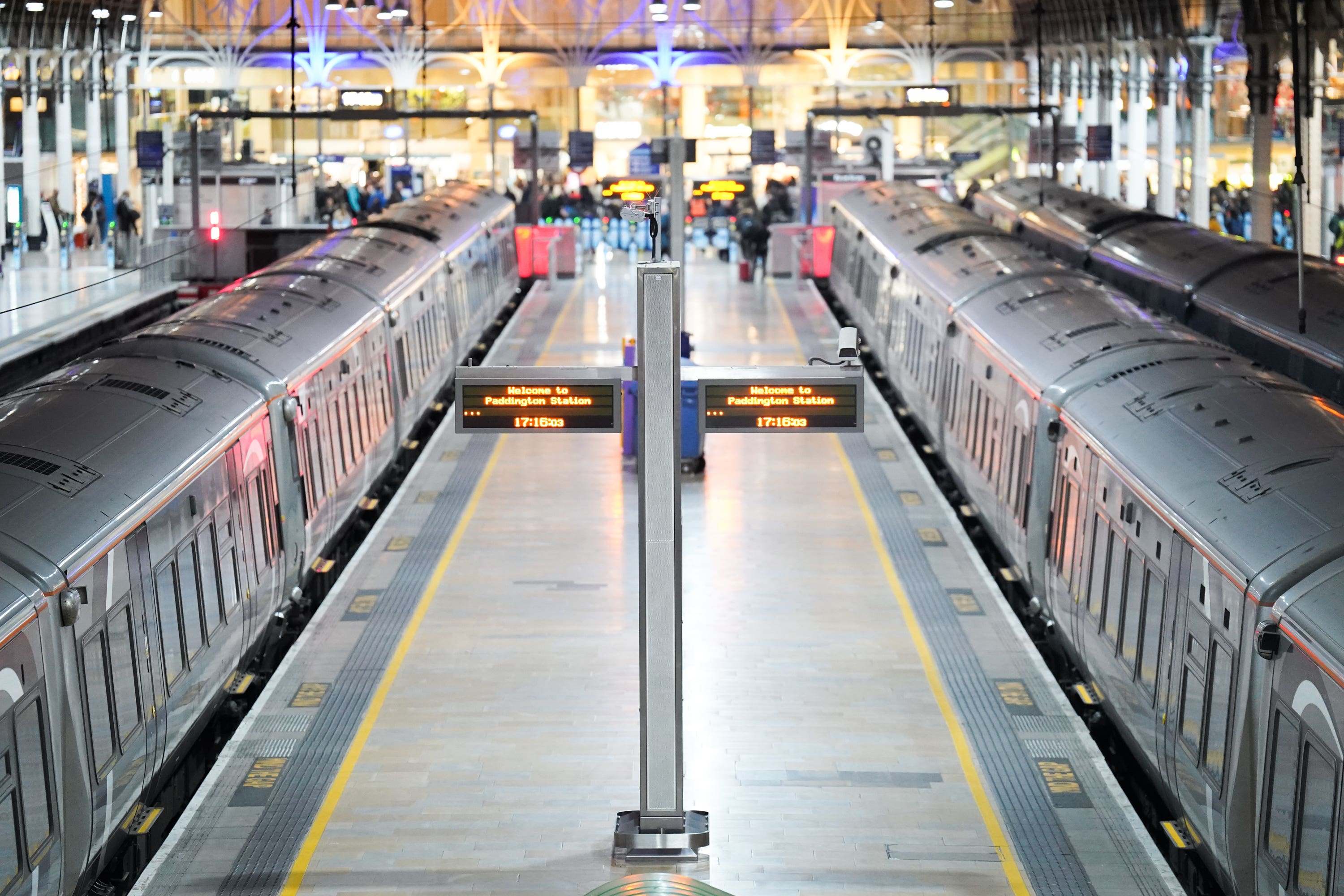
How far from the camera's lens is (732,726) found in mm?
13344

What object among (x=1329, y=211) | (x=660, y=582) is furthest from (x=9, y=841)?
(x=1329, y=211)

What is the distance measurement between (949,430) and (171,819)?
10.6 m

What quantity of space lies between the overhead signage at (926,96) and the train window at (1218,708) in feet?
102

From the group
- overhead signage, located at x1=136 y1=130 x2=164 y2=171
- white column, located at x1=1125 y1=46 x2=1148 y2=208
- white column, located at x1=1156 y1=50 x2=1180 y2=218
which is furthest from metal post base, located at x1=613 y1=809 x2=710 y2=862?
white column, located at x1=1125 y1=46 x2=1148 y2=208

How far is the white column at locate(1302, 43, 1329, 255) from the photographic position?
101 feet

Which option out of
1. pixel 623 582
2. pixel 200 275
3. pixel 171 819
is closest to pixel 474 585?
pixel 623 582

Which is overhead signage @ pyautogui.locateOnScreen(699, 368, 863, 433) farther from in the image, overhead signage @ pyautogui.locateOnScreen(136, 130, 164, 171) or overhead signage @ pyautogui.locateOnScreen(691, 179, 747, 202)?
overhead signage @ pyautogui.locateOnScreen(136, 130, 164, 171)

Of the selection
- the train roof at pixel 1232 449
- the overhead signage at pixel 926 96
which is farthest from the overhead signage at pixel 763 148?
the train roof at pixel 1232 449

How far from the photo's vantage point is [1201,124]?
41.8 m

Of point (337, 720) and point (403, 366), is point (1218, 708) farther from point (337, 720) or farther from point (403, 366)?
point (403, 366)

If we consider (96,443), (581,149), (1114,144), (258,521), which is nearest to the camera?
(96,443)

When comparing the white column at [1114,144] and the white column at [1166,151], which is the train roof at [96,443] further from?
the white column at [1114,144]

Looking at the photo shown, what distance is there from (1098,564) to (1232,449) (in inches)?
83.8

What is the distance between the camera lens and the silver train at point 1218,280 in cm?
1568
